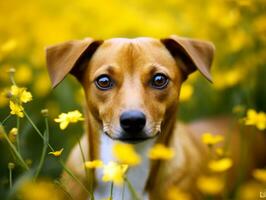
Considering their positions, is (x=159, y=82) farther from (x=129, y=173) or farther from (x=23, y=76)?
(x=23, y=76)

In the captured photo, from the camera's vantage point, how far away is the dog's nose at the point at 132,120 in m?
3.75

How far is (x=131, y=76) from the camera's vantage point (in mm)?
4035

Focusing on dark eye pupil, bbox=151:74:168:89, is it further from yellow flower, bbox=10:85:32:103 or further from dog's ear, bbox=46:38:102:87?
yellow flower, bbox=10:85:32:103

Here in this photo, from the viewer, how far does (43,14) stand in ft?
25.0

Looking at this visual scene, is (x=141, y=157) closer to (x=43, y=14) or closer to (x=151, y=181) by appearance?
(x=151, y=181)

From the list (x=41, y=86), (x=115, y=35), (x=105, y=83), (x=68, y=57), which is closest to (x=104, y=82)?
(x=105, y=83)

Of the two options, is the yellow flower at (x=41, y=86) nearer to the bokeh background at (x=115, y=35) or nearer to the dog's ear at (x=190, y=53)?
the bokeh background at (x=115, y=35)

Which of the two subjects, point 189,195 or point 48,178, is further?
point 48,178

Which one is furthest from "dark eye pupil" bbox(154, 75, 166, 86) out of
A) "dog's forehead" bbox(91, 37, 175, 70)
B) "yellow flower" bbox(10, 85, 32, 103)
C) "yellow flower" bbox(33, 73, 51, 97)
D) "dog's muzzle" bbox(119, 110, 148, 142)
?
"yellow flower" bbox(33, 73, 51, 97)

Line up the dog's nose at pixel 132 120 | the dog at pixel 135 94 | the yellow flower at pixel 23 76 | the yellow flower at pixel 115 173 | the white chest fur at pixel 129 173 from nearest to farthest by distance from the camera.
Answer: the yellow flower at pixel 115 173
the dog's nose at pixel 132 120
the dog at pixel 135 94
the white chest fur at pixel 129 173
the yellow flower at pixel 23 76

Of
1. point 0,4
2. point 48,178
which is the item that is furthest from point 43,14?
point 48,178

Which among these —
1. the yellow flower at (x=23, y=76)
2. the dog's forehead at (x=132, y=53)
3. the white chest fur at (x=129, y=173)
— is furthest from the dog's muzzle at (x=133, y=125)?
the yellow flower at (x=23, y=76)

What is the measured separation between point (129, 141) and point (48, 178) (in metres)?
1.23

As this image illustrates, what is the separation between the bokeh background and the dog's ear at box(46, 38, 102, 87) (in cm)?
29
